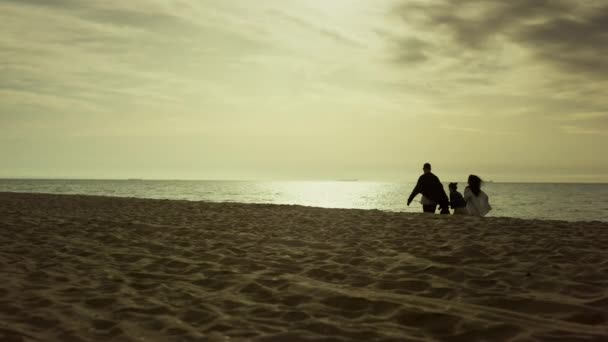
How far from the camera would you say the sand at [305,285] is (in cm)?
418

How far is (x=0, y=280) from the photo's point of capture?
A: 5.76 meters

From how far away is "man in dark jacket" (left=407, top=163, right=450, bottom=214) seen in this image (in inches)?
616

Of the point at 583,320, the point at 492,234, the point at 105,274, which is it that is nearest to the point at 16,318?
the point at 105,274

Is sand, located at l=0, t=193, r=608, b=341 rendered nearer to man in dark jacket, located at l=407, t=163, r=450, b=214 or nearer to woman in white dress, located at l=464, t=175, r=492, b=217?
woman in white dress, located at l=464, t=175, r=492, b=217

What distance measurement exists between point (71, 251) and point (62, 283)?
239cm

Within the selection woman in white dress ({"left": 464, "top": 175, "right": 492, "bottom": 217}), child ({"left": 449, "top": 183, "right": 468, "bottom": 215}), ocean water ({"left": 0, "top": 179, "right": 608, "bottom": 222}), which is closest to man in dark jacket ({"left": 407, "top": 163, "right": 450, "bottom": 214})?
child ({"left": 449, "top": 183, "right": 468, "bottom": 215})

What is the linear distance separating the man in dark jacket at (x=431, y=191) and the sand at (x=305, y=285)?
505cm

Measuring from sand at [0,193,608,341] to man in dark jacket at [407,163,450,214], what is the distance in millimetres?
5052

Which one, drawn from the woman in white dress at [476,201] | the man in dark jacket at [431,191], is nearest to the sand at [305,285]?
the woman in white dress at [476,201]

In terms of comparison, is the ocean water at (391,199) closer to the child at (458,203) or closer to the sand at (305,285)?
the child at (458,203)

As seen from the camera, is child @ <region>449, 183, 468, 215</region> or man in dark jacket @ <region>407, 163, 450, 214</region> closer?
child @ <region>449, 183, 468, 215</region>

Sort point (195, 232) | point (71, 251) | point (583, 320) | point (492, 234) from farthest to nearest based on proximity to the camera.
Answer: point (195, 232) < point (492, 234) < point (71, 251) < point (583, 320)

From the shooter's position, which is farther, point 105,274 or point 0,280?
point 105,274

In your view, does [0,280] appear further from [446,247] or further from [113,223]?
[446,247]
